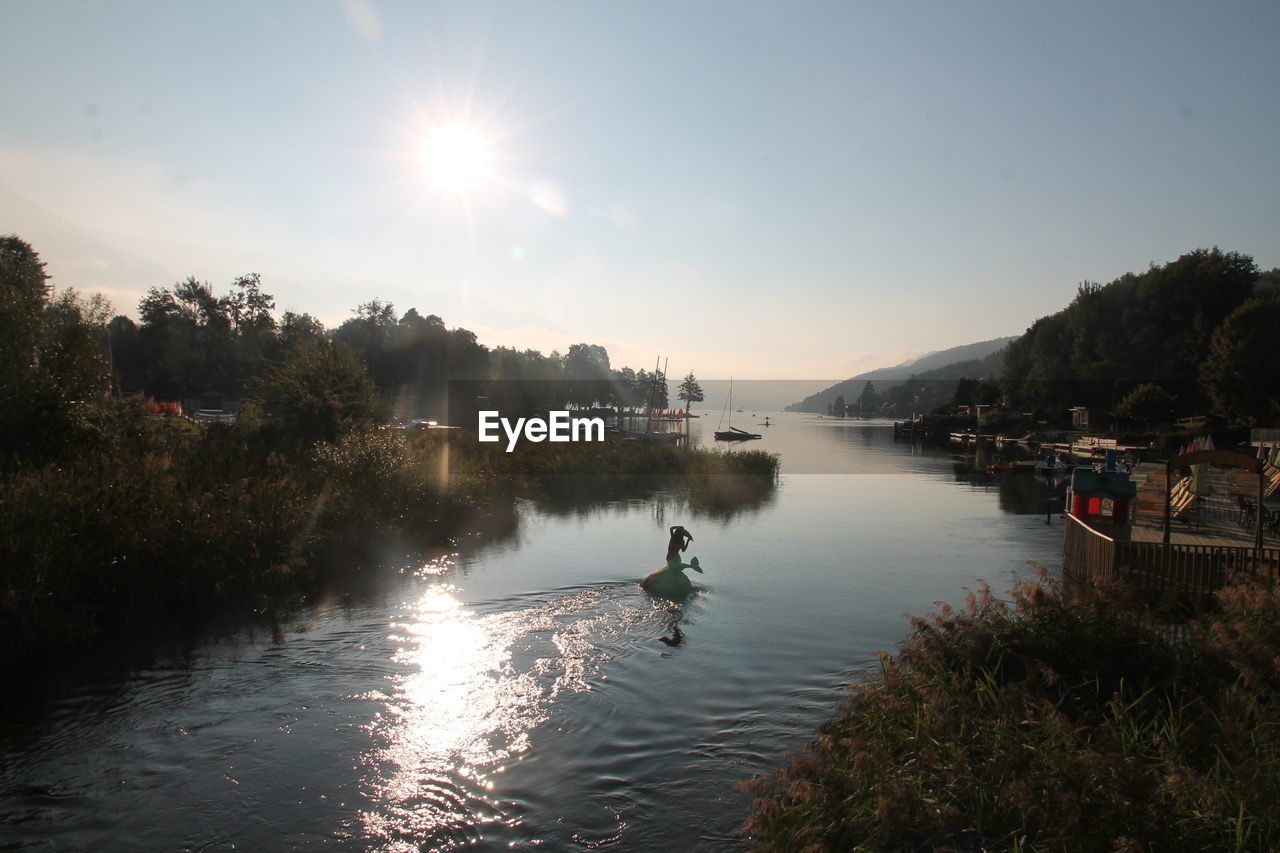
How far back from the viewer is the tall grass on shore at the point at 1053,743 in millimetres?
5430

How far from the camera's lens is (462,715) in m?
11.2

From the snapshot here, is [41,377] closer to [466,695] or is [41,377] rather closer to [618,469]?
[466,695]

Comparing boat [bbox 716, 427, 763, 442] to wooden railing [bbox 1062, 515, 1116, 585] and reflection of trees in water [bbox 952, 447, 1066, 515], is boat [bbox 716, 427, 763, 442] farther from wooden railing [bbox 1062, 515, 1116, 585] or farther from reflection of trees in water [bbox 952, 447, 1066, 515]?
wooden railing [bbox 1062, 515, 1116, 585]

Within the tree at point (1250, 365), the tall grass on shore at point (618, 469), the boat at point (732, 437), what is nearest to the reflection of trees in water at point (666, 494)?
the tall grass on shore at point (618, 469)

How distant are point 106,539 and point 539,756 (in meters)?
10.2

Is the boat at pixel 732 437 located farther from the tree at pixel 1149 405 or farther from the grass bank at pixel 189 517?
the grass bank at pixel 189 517

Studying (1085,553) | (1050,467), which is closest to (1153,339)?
(1050,467)

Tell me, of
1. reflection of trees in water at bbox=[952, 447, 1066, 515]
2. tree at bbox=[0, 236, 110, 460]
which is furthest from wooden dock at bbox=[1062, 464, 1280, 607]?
tree at bbox=[0, 236, 110, 460]

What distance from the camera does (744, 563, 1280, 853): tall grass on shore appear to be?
17.8 ft

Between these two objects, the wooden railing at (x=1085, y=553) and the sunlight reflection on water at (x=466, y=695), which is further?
the wooden railing at (x=1085, y=553)

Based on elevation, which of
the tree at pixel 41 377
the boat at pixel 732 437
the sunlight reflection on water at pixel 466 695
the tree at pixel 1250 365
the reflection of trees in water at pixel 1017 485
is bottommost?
the sunlight reflection on water at pixel 466 695

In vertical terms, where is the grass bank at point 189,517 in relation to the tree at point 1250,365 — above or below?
below

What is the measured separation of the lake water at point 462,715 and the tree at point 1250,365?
54.6m

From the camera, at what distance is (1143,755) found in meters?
6.58
